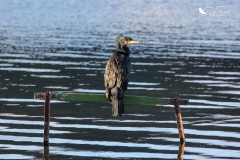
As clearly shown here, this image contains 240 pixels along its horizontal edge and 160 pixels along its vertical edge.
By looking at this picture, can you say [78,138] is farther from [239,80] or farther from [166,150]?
[239,80]

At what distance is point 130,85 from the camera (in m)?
25.1

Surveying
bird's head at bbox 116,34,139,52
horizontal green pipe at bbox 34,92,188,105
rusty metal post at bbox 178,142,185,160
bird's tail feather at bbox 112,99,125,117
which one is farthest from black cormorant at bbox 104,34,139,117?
rusty metal post at bbox 178,142,185,160

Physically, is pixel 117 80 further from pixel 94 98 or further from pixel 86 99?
pixel 86 99

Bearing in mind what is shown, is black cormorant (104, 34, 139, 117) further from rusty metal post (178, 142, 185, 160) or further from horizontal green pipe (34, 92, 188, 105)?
rusty metal post (178, 142, 185, 160)

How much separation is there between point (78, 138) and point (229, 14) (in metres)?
47.5

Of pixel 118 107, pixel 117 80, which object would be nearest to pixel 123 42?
pixel 117 80

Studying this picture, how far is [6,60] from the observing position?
1259 inches

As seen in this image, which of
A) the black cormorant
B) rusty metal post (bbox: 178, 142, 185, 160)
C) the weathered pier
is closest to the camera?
rusty metal post (bbox: 178, 142, 185, 160)

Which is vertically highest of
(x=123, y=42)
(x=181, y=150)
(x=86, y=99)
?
(x=123, y=42)

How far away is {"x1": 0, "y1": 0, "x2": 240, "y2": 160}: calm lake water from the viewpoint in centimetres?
1581

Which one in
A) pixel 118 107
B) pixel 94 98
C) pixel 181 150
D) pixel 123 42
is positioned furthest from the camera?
pixel 123 42

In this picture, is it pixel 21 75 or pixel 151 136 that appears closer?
pixel 151 136

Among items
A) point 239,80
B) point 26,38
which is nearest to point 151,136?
point 239,80

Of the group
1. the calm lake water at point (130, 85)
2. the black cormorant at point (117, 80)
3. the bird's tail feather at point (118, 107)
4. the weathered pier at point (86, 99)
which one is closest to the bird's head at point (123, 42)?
the black cormorant at point (117, 80)
